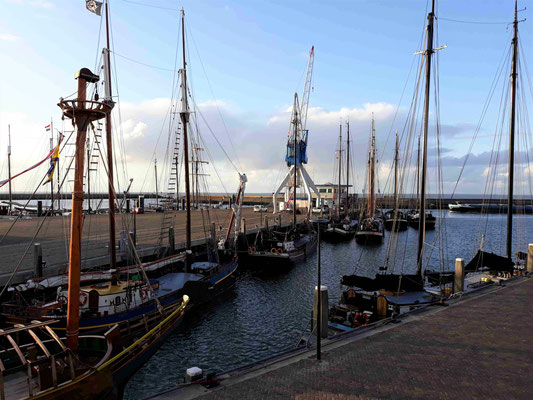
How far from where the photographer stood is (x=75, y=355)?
9.52 metres

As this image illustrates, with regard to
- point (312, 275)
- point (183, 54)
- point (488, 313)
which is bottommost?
point (312, 275)

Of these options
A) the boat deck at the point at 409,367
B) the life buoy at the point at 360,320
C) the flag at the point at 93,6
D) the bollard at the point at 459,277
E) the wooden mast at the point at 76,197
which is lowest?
the life buoy at the point at 360,320

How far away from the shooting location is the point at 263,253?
3947cm

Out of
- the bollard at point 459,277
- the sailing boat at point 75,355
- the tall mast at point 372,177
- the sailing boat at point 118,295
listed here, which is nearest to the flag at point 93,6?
the sailing boat at point 118,295

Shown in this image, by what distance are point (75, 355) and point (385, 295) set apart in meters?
15.9

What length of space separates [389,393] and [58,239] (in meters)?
37.9

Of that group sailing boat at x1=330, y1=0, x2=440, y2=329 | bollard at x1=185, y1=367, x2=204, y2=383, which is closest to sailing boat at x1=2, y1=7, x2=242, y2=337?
bollard at x1=185, y1=367, x2=204, y2=383

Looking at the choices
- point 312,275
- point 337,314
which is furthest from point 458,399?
point 312,275

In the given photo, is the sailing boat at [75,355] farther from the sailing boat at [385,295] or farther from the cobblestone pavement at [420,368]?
the sailing boat at [385,295]

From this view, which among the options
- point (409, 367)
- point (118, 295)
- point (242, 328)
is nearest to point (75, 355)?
point (118, 295)

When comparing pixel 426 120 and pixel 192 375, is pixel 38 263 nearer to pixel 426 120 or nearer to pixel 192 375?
pixel 192 375

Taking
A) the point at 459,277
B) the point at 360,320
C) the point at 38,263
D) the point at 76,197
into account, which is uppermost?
the point at 76,197

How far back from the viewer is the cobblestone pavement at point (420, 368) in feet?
32.0

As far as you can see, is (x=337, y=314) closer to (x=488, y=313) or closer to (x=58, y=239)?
(x=488, y=313)
